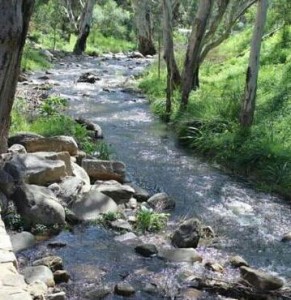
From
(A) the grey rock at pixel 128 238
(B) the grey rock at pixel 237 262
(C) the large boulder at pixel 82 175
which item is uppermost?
(C) the large boulder at pixel 82 175

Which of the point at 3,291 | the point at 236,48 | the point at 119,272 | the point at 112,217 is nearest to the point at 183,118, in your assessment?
the point at 112,217

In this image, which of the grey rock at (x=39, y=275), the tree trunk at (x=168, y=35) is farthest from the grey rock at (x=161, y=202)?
the tree trunk at (x=168, y=35)

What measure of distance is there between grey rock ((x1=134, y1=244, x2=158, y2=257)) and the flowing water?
0.28 feet

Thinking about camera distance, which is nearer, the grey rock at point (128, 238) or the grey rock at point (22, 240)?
the grey rock at point (22, 240)

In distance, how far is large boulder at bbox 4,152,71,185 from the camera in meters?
7.29

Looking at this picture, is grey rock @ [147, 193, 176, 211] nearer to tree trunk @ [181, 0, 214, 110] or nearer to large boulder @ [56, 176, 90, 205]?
large boulder @ [56, 176, 90, 205]

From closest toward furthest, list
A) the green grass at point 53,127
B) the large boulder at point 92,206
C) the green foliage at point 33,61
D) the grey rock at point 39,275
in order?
1. the grey rock at point 39,275
2. the large boulder at point 92,206
3. the green grass at point 53,127
4. the green foliage at point 33,61

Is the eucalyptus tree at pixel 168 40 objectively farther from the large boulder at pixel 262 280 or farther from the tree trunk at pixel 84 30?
the tree trunk at pixel 84 30

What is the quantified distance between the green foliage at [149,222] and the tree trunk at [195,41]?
20.6ft

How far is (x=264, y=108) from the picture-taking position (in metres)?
12.2

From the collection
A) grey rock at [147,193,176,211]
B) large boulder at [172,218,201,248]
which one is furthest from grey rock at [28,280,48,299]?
grey rock at [147,193,176,211]

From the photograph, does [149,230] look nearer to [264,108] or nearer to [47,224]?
[47,224]

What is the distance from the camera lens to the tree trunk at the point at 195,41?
12.6 meters

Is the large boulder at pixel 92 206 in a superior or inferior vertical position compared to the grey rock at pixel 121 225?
superior
